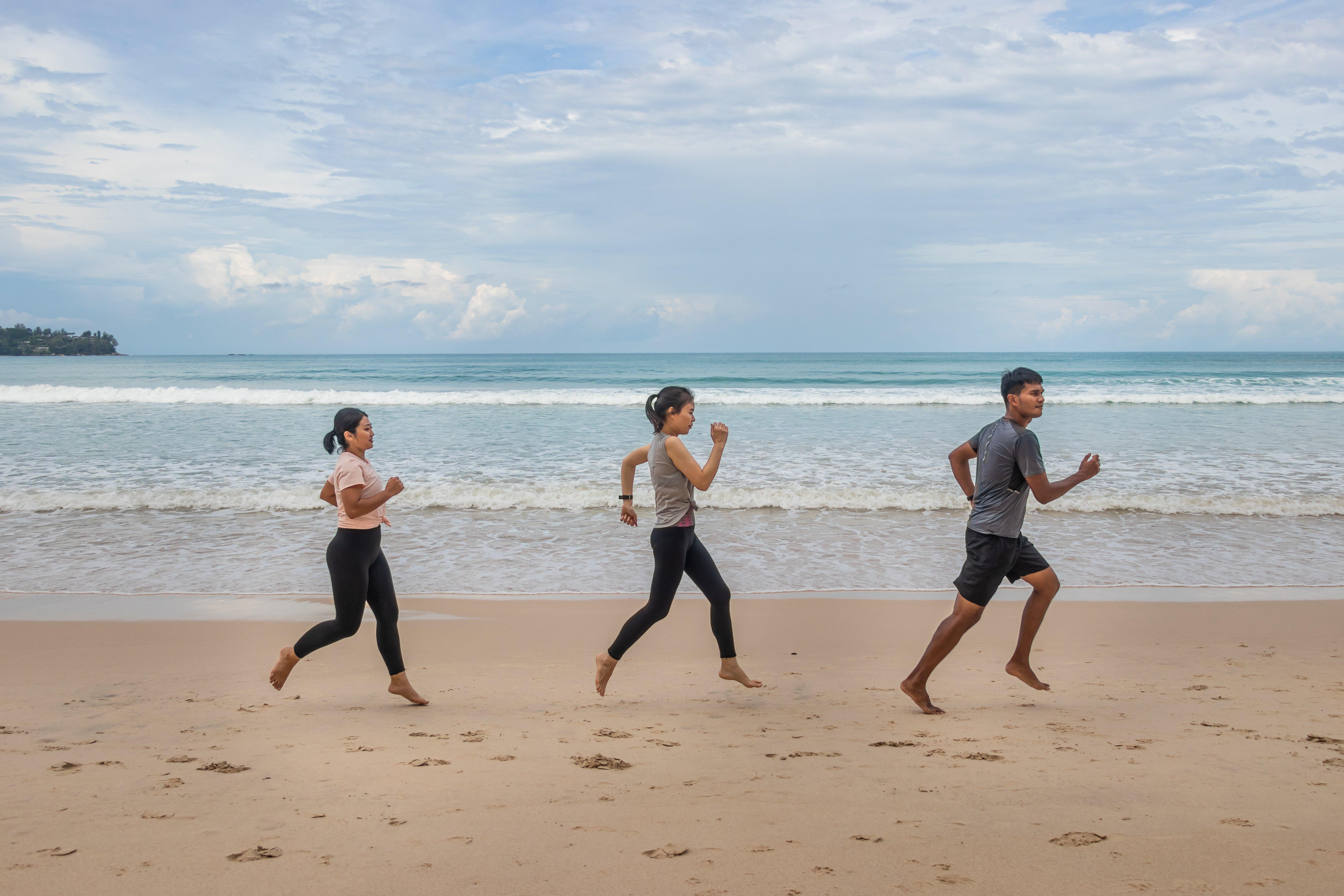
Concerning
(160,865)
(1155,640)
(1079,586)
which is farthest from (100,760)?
(1079,586)

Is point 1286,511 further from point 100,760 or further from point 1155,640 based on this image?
point 100,760

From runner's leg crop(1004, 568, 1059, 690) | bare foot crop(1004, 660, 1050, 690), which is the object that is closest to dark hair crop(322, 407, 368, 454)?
runner's leg crop(1004, 568, 1059, 690)

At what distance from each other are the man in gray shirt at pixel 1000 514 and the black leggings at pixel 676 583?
103 centimetres

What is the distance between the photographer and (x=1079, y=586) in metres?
7.30

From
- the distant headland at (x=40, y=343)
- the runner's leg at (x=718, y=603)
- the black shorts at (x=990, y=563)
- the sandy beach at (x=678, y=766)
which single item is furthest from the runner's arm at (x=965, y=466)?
the distant headland at (x=40, y=343)

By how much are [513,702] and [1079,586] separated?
17.3ft

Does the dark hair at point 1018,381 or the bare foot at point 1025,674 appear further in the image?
the bare foot at point 1025,674

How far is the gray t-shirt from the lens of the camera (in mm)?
3949

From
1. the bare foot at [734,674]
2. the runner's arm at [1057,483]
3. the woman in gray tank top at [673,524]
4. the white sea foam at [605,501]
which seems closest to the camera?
the runner's arm at [1057,483]

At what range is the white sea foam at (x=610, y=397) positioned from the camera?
30844mm

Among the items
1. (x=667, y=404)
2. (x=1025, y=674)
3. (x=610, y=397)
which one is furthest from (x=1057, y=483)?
(x=610, y=397)

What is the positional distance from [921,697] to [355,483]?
10.0 ft

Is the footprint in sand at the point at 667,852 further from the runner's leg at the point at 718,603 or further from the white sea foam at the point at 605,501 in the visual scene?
the white sea foam at the point at 605,501

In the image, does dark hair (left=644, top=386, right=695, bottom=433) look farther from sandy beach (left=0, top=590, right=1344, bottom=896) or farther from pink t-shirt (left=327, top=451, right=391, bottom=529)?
sandy beach (left=0, top=590, right=1344, bottom=896)
